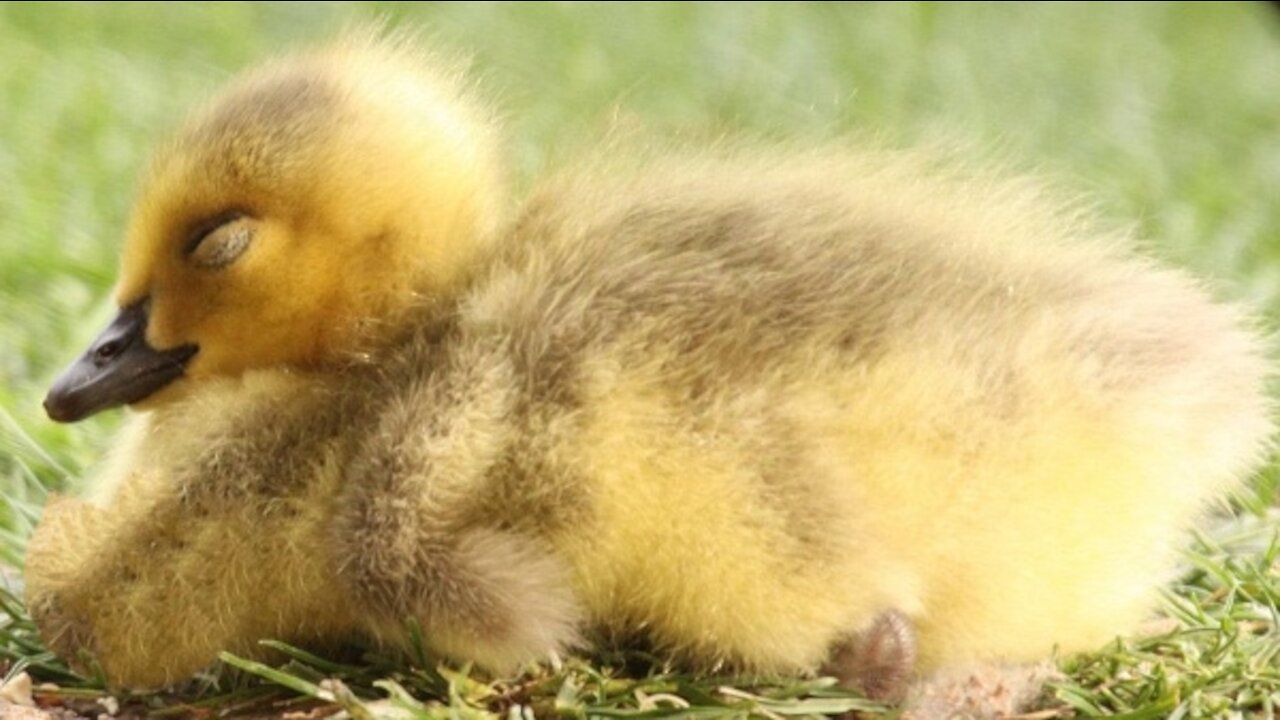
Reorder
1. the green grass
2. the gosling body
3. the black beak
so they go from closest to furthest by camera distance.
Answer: the gosling body → the green grass → the black beak

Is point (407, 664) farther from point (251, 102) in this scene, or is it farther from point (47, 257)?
point (47, 257)

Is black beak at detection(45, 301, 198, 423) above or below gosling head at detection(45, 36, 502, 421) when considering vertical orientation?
below

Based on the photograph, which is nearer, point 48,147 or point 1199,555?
point 1199,555

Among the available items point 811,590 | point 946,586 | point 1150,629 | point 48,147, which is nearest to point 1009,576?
point 946,586

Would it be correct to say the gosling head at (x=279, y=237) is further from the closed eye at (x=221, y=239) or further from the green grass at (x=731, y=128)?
the green grass at (x=731, y=128)

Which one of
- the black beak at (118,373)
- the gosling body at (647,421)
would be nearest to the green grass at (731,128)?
the gosling body at (647,421)

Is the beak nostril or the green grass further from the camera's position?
the beak nostril

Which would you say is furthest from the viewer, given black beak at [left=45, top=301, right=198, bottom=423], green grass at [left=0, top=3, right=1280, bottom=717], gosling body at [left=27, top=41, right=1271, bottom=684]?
black beak at [left=45, top=301, right=198, bottom=423]

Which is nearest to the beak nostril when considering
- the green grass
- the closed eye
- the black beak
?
the black beak

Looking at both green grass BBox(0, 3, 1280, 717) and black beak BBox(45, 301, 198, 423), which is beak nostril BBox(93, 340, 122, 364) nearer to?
black beak BBox(45, 301, 198, 423)
